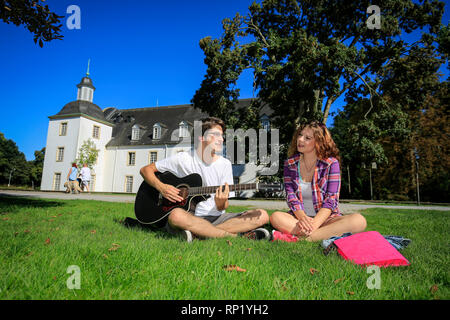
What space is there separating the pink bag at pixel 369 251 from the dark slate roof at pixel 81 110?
1456 inches

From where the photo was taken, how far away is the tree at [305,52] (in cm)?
1347

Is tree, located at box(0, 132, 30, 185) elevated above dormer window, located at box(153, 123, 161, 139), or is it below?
below

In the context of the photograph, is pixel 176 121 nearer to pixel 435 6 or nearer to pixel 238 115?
pixel 238 115

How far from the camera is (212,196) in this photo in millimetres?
3812

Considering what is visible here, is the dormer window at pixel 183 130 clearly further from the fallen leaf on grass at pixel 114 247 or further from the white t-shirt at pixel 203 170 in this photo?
the fallen leaf on grass at pixel 114 247

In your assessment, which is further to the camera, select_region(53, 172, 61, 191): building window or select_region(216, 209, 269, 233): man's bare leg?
select_region(53, 172, 61, 191): building window

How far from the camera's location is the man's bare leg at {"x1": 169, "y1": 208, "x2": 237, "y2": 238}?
3.25m

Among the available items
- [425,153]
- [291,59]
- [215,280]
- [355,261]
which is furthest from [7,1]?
[425,153]

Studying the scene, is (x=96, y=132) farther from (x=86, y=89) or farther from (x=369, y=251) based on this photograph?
(x=369, y=251)

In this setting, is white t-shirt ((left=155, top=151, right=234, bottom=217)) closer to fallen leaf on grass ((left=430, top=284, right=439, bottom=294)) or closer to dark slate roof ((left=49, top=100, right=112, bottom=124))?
fallen leaf on grass ((left=430, top=284, right=439, bottom=294))

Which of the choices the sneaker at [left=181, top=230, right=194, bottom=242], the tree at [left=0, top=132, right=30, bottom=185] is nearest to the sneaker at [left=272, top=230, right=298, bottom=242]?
the sneaker at [left=181, top=230, right=194, bottom=242]

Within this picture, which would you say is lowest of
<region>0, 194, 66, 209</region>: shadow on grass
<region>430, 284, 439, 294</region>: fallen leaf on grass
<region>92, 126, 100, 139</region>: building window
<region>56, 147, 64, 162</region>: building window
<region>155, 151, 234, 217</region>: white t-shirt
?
<region>430, 284, 439, 294</region>: fallen leaf on grass

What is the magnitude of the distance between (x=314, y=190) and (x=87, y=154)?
1321 inches

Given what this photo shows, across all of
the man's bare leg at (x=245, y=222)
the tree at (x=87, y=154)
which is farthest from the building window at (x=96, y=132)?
the man's bare leg at (x=245, y=222)
